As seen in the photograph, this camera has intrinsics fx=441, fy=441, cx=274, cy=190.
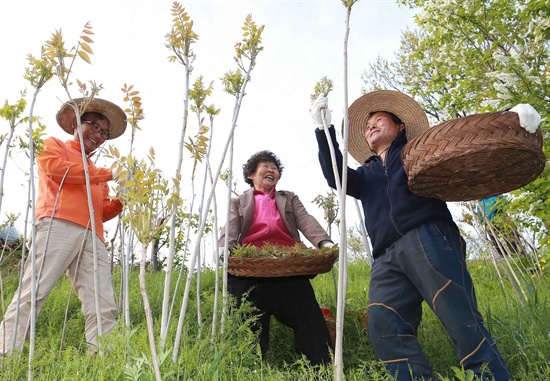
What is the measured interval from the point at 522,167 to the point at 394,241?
0.69 metres

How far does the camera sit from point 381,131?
2.63 m

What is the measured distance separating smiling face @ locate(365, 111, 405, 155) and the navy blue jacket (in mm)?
71

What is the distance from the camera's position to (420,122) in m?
2.64

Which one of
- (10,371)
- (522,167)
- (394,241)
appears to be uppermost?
(522,167)

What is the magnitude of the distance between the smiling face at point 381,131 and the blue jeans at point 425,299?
0.63 meters

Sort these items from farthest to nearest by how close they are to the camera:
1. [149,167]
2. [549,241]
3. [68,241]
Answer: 1. [549,241]
2. [68,241]
3. [149,167]

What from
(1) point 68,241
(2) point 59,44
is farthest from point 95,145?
(2) point 59,44

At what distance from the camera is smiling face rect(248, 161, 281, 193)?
3.37 m

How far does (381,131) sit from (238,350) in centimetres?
147

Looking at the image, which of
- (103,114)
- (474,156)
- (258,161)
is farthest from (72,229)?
(474,156)

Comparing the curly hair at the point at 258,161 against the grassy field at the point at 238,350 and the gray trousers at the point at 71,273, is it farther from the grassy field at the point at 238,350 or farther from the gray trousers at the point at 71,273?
the gray trousers at the point at 71,273

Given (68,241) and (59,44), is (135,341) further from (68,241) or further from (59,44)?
(59,44)

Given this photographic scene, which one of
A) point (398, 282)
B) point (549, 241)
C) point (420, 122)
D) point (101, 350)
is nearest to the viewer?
point (101, 350)

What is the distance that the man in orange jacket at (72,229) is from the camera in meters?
2.79
